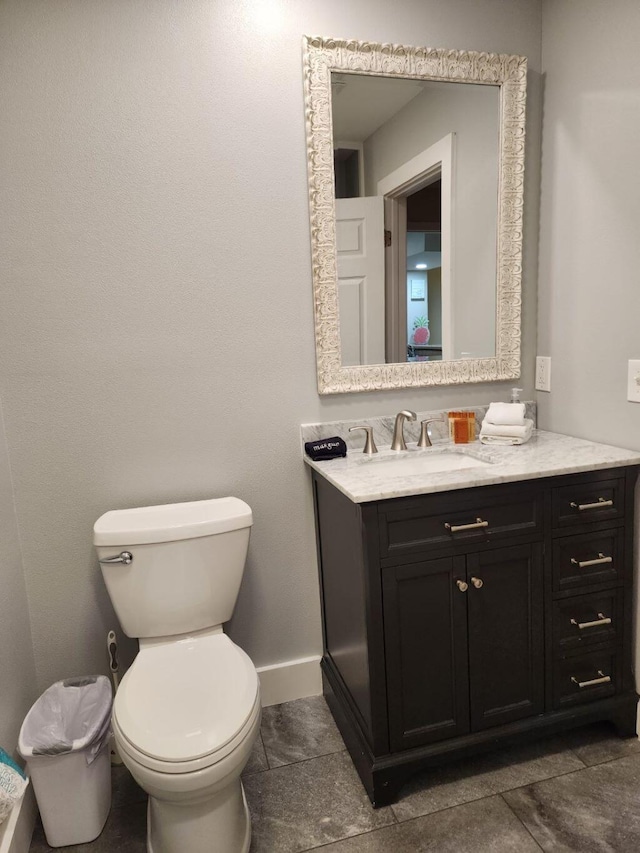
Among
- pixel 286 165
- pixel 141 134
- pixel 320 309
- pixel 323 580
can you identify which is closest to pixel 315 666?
pixel 323 580

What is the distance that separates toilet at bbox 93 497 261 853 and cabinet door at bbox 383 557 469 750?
0.41 metres

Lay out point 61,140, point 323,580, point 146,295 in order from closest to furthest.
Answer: point 61,140
point 146,295
point 323,580

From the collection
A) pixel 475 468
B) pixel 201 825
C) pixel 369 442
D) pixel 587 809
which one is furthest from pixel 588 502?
pixel 201 825

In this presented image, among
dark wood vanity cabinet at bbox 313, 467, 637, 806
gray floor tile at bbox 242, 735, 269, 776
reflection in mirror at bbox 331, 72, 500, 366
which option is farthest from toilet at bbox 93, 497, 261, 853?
reflection in mirror at bbox 331, 72, 500, 366

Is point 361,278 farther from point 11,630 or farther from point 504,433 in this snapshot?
point 11,630

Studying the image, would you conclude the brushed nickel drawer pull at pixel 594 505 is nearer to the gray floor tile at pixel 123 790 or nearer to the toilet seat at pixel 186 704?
the toilet seat at pixel 186 704

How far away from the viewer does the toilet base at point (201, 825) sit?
4.44 feet

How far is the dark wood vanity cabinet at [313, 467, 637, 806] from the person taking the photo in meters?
1.56

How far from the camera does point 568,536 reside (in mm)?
1681

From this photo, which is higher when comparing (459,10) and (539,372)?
(459,10)

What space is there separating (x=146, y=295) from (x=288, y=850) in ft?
5.33

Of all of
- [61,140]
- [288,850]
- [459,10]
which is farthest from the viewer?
[459,10]

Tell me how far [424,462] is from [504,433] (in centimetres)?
31

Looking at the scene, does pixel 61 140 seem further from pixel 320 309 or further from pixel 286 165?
pixel 320 309
